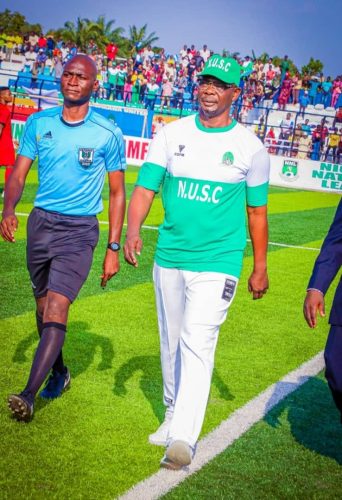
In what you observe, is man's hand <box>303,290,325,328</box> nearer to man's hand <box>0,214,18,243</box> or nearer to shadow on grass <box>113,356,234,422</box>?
shadow on grass <box>113,356,234,422</box>

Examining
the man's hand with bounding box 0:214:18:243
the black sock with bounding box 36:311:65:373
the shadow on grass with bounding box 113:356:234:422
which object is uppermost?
the man's hand with bounding box 0:214:18:243

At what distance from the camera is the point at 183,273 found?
5066mm

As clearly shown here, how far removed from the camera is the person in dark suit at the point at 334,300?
431cm

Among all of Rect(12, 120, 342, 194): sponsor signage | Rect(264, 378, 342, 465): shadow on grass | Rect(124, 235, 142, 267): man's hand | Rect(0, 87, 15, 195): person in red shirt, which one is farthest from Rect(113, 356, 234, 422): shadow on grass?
Rect(12, 120, 342, 194): sponsor signage

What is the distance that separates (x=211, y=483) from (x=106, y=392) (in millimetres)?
1703

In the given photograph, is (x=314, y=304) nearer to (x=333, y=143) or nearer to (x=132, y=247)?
(x=132, y=247)

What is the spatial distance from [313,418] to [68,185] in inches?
94.7

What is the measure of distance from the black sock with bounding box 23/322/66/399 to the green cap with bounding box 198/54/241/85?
1.85 m

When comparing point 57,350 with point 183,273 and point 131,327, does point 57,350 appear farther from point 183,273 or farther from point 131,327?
point 131,327

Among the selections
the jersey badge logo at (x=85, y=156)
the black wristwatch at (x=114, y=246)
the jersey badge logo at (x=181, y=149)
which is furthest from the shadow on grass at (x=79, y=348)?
the jersey badge logo at (x=181, y=149)

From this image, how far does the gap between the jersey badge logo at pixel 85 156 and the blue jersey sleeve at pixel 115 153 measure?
0.38 ft

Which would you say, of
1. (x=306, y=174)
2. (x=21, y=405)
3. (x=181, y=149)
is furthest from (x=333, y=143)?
(x=21, y=405)

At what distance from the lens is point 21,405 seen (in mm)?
4973

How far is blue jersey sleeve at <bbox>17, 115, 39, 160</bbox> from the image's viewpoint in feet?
18.4
